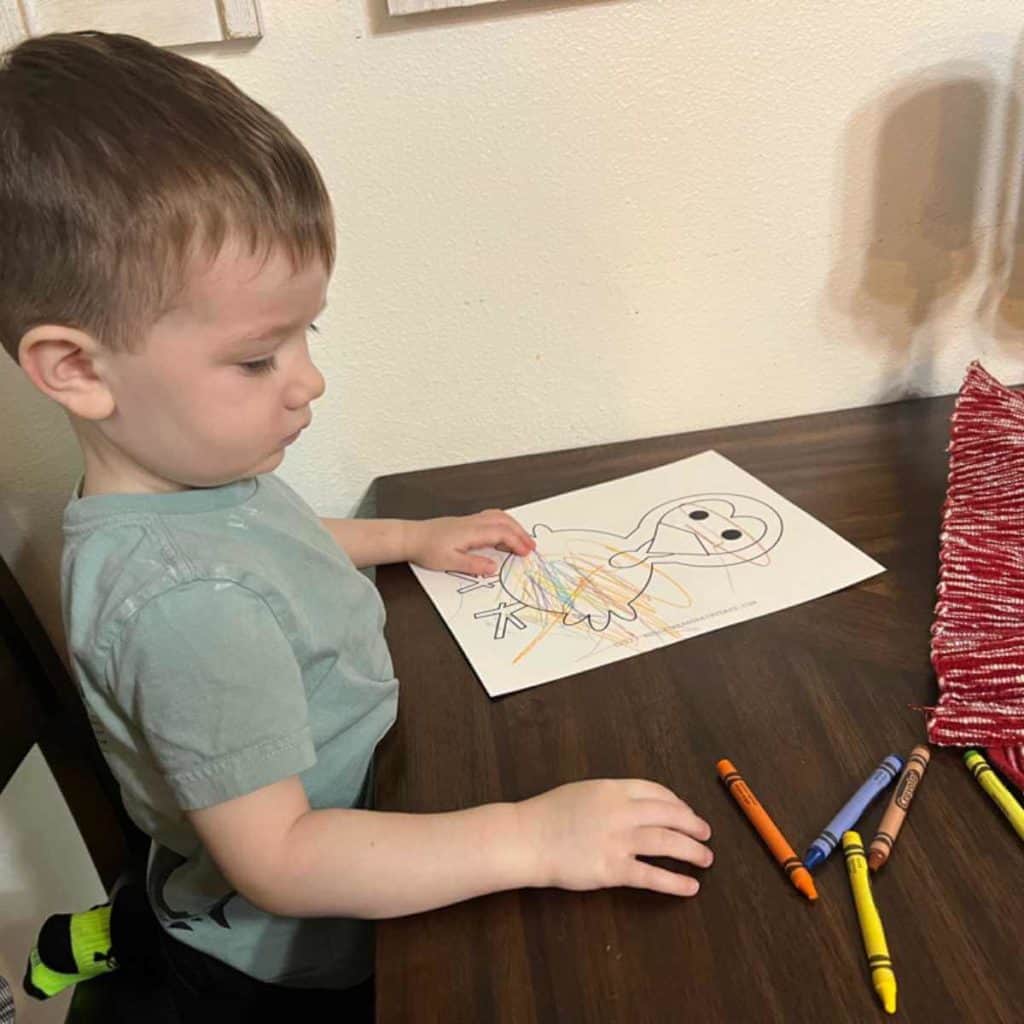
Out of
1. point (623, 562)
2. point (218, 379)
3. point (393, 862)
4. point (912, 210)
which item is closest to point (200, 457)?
point (218, 379)

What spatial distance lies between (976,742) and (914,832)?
0.24 ft

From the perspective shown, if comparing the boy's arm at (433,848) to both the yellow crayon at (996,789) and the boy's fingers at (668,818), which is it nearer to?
the boy's fingers at (668,818)

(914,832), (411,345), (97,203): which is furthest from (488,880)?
(411,345)

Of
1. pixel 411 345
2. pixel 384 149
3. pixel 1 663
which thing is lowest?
pixel 1 663

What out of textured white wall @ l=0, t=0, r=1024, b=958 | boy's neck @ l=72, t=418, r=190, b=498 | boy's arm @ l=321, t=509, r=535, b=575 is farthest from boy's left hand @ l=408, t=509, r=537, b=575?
boy's neck @ l=72, t=418, r=190, b=498

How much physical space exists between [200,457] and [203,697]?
0.13 meters

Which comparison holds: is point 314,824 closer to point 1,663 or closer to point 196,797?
point 196,797

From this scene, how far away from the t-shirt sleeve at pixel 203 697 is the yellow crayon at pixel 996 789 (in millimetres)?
365

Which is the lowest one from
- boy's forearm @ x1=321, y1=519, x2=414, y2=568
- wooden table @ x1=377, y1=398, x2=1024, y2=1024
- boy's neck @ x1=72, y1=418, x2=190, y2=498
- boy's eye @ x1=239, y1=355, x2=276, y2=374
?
wooden table @ x1=377, y1=398, x2=1024, y2=1024

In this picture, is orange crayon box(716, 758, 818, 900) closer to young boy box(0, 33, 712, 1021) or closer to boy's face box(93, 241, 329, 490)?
young boy box(0, 33, 712, 1021)

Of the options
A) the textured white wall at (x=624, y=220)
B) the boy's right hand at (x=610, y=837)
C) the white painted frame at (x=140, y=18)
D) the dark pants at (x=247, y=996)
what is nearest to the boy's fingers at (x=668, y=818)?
the boy's right hand at (x=610, y=837)

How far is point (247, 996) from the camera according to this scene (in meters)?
0.63

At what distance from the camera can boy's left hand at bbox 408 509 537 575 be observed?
0.74m

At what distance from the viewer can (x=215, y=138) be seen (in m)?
0.45
